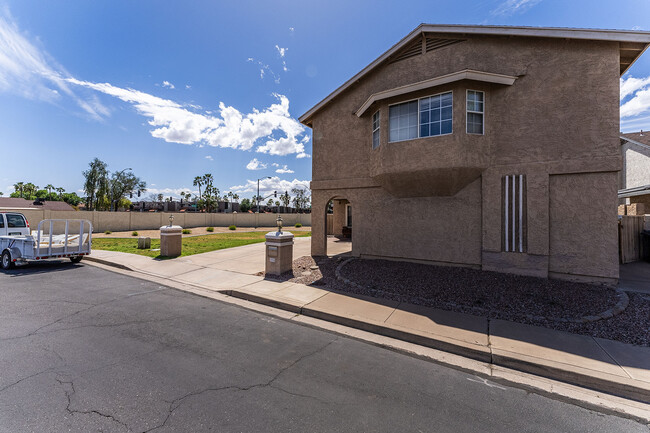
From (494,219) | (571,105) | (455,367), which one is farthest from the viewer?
(494,219)

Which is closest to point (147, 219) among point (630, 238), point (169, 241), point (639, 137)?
point (169, 241)

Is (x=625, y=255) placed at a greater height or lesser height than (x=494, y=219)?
lesser

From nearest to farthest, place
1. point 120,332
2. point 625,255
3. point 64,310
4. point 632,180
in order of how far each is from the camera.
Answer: point 120,332, point 64,310, point 625,255, point 632,180

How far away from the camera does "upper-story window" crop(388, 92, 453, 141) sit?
336 inches

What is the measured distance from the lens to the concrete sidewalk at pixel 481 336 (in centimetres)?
375

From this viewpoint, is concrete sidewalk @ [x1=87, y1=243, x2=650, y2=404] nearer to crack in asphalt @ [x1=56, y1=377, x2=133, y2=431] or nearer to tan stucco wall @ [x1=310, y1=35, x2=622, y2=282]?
crack in asphalt @ [x1=56, y1=377, x2=133, y2=431]

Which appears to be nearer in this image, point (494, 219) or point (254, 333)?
point (254, 333)

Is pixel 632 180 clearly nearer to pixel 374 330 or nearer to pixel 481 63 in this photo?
pixel 481 63

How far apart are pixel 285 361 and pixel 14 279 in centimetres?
1054

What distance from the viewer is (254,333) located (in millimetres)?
5043

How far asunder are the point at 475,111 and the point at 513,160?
1.93m

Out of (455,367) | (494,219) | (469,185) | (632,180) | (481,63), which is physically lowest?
(455,367)

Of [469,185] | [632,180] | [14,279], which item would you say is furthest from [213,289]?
[632,180]

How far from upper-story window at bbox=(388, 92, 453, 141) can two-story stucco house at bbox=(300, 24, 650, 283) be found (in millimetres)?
35
